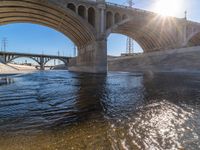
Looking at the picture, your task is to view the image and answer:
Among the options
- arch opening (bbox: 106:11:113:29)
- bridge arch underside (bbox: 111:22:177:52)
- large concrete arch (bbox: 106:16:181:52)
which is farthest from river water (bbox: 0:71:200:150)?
bridge arch underside (bbox: 111:22:177:52)

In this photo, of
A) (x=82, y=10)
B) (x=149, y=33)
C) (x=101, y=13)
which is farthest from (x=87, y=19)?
(x=149, y=33)

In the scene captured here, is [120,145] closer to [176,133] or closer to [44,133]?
[176,133]

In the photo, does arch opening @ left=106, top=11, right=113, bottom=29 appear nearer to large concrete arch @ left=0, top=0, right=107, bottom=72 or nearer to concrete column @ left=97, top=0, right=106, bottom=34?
concrete column @ left=97, top=0, right=106, bottom=34

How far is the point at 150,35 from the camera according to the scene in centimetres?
6856

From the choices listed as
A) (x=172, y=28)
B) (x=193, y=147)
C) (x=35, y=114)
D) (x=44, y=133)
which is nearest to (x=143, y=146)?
(x=193, y=147)

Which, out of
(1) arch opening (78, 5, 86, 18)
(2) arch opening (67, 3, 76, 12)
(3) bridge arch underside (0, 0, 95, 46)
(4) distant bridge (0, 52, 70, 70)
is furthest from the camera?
(4) distant bridge (0, 52, 70, 70)

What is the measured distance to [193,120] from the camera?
21.4 feet

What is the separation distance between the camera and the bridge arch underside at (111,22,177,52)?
62037 mm

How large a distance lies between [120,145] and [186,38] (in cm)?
7053

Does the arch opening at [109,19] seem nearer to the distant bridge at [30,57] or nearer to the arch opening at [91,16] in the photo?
the arch opening at [91,16]

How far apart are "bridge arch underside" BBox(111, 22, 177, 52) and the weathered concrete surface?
11002 mm

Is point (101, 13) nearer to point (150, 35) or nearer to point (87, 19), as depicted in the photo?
point (87, 19)

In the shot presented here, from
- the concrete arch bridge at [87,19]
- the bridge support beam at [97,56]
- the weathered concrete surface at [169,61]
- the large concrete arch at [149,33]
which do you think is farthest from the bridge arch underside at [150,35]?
the bridge support beam at [97,56]

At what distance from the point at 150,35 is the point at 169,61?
24367 millimetres
